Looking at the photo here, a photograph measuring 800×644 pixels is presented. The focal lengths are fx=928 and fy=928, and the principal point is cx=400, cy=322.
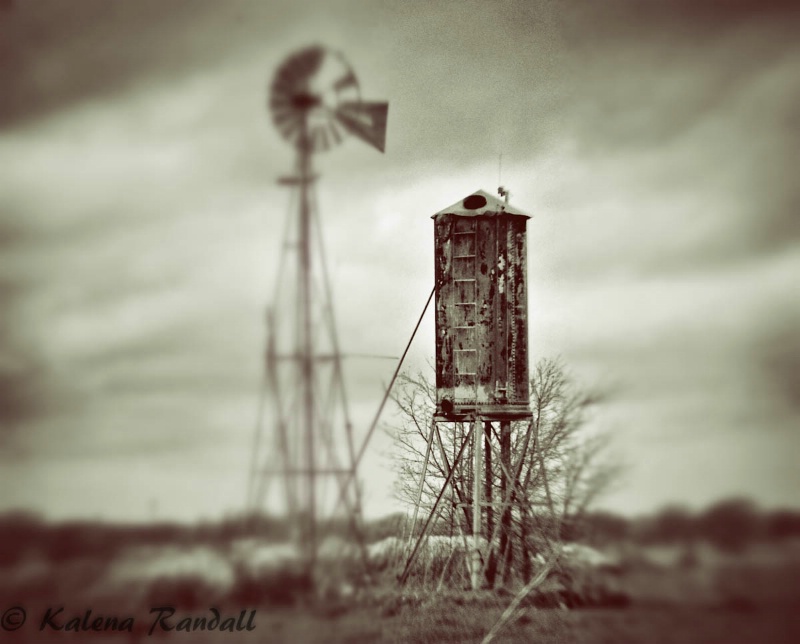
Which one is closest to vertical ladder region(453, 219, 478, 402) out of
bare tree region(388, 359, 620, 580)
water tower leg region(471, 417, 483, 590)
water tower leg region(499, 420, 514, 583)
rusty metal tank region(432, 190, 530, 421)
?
rusty metal tank region(432, 190, 530, 421)

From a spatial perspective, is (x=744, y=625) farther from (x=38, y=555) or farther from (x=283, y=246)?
(x=38, y=555)

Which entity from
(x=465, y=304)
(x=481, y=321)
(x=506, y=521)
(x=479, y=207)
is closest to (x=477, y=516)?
(x=506, y=521)

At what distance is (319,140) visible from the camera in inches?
640

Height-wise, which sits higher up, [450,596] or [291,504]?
[291,504]

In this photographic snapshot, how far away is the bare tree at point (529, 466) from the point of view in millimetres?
18875

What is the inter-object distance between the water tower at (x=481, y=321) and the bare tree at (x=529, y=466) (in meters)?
0.46

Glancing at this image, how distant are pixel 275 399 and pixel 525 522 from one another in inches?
274

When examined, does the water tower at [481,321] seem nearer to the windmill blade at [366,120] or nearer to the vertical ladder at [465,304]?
the vertical ladder at [465,304]

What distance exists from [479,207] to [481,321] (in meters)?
2.30

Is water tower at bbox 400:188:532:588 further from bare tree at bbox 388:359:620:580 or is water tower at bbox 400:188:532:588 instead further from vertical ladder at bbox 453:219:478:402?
bare tree at bbox 388:359:620:580

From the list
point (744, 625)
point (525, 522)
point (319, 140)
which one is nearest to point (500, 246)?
point (319, 140)

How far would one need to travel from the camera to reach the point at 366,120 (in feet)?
55.8

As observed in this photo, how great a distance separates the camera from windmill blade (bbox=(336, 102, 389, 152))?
1672 centimetres

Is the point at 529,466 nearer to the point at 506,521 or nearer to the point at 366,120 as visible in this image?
the point at 506,521
